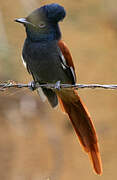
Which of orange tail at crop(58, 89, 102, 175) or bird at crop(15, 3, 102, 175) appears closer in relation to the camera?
orange tail at crop(58, 89, 102, 175)

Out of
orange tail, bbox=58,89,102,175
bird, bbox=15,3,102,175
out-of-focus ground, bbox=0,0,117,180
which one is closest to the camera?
orange tail, bbox=58,89,102,175

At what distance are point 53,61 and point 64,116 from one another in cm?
210

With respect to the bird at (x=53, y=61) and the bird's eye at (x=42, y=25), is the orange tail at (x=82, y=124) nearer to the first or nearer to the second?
the bird at (x=53, y=61)

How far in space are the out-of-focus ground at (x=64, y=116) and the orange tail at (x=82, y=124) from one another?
5.33 ft

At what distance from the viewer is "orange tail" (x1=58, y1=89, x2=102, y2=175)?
4.30 m

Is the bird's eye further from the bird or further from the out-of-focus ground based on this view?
the out-of-focus ground

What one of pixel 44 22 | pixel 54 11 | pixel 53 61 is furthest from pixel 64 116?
pixel 54 11

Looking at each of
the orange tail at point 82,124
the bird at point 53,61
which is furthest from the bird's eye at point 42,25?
the orange tail at point 82,124

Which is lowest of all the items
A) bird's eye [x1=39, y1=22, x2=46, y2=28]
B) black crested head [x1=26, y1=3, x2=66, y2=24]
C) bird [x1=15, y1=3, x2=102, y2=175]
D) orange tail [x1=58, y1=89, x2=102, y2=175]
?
orange tail [x1=58, y1=89, x2=102, y2=175]

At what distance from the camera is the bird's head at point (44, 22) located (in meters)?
4.39

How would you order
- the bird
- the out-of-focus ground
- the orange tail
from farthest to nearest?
the out-of-focus ground → the bird → the orange tail

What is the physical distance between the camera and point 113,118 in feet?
21.5

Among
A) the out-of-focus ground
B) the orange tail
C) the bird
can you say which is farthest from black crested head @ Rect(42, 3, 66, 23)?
the out-of-focus ground

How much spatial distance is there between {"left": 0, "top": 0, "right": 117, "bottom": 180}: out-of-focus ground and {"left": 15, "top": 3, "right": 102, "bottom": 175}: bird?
1.59m
